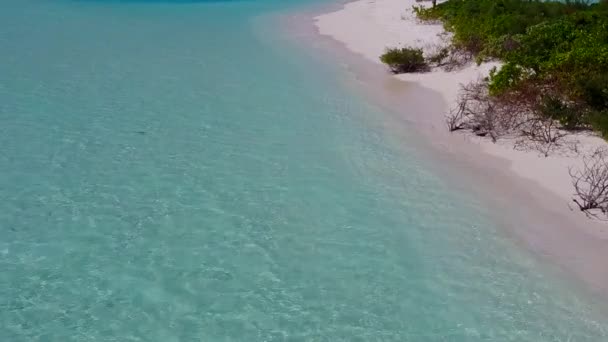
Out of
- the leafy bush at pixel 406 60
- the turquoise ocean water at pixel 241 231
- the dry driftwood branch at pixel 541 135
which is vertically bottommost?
the turquoise ocean water at pixel 241 231

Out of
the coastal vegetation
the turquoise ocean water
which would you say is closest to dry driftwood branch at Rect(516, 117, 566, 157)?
the coastal vegetation

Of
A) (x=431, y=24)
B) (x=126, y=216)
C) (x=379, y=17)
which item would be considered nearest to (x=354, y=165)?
(x=126, y=216)

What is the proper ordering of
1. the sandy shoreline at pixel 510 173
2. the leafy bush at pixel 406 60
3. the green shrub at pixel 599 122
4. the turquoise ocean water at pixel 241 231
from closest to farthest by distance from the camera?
the turquoise ocean water at pixel 241 231, the sandy shoreline at pixel 510 173, the green shrub at pixel 599 122, the leafy bush at pixel 406 60

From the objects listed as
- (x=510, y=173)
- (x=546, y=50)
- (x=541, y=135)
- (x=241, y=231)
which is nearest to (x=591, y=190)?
(x=510, y=173)

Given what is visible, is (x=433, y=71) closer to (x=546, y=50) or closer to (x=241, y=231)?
(x=546, y=50)

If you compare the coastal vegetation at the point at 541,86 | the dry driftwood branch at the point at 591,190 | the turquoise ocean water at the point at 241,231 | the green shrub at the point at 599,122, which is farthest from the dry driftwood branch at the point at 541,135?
the turquoise ocean water at the point at 241,231

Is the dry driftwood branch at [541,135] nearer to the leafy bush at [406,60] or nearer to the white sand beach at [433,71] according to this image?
the white sand beach at [433,71]

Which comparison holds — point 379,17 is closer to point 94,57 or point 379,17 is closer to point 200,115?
point 94,57
